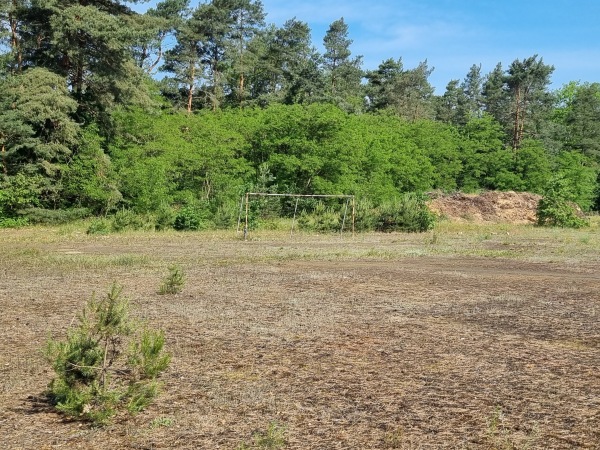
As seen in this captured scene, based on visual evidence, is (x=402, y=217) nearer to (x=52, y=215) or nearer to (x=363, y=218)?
(x=363, y=218)

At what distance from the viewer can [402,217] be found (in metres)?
33.1

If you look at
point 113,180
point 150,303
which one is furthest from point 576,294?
point 113,180

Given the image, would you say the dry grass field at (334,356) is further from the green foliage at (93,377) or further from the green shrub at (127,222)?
the green shrub at (127,222)

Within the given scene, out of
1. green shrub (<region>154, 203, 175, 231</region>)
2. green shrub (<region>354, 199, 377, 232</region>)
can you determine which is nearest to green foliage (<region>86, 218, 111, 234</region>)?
green shrub (<region>154, 203, 175, 231</region>)

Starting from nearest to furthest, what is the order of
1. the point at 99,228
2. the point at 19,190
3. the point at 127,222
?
the point at 99,228 → the point at 127,222 → the point at 19,190

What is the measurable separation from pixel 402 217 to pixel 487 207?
12.8m

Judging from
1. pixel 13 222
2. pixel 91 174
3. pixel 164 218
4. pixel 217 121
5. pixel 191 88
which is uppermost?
pixel 191 88

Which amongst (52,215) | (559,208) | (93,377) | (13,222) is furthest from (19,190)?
(559,208)

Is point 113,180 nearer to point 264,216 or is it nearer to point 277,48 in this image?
point 264,216

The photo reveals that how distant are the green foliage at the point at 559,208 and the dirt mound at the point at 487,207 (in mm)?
2932

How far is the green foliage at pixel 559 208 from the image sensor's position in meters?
39.4

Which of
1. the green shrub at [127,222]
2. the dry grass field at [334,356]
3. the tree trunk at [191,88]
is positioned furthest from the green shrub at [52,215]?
the tree trunk at [191,88]

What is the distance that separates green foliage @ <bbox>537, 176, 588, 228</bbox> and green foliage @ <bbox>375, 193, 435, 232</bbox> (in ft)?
36.7

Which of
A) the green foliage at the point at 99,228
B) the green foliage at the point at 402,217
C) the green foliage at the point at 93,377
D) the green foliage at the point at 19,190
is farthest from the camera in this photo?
the green foliage at the point at 402,217
